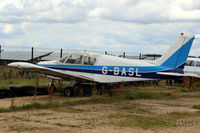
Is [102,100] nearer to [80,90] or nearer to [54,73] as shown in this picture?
[80,90]

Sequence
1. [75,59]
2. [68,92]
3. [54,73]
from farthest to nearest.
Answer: [75,59], [68,92], [54,73]

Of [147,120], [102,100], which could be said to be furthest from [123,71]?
[147,120]

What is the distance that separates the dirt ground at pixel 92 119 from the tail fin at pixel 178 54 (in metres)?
4.83

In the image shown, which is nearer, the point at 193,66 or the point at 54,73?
the point at 54,73

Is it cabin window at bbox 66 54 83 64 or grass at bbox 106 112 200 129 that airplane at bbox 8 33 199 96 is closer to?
cabin window at bbox 66 54 83 64

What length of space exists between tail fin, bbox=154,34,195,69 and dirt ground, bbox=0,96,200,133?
15.8 feet

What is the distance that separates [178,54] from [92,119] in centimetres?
934

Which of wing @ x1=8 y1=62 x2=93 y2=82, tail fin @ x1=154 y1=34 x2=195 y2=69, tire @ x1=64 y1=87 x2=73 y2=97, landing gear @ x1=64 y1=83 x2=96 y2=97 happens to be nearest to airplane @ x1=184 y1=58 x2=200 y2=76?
tail fin @ x1=154 y1=34 x2=195 y2=69

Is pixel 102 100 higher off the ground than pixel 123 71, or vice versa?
pixel 123 71

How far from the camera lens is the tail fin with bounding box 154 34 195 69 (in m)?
16.6

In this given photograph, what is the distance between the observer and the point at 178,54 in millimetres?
16984

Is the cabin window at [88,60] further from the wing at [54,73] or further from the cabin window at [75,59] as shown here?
the wing at [54,73]

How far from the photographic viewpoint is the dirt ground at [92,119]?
7.85 metres

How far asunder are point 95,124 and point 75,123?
0.57 meters
